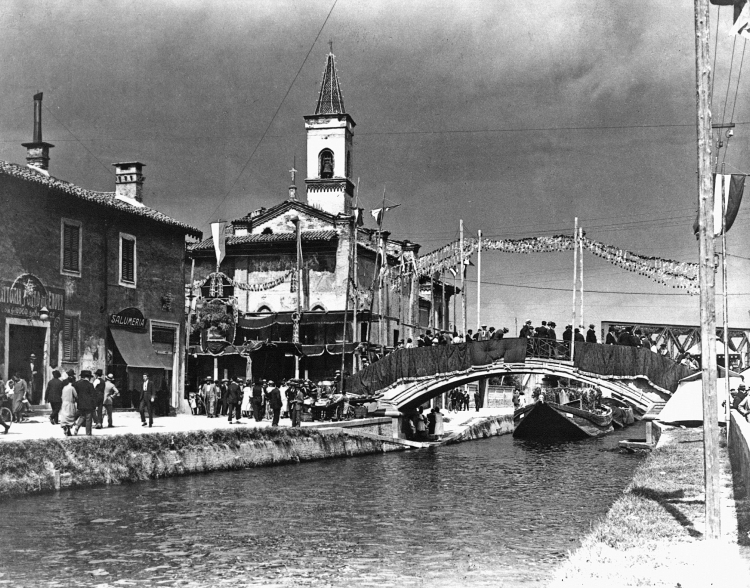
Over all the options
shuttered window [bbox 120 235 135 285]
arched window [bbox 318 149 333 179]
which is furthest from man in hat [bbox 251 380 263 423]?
arched window [bbox 318 149 333 179]

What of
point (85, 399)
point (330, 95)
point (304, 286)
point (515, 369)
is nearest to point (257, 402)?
point (515, 369)

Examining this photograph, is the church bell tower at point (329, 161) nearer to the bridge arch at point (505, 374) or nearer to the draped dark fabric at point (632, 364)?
the bridge arch at point (505, 374)

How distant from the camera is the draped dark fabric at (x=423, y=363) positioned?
1458 inches

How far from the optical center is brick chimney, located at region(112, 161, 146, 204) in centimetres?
3803

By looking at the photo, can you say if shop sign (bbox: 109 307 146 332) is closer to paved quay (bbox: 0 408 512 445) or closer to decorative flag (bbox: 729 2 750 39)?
paved quay (bbox: 0 408 512 445)

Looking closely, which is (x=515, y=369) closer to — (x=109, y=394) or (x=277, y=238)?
(x=109, y=394)

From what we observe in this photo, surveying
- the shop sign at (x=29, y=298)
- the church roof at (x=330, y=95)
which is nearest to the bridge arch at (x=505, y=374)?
the shop sign at (x=29, y=298)

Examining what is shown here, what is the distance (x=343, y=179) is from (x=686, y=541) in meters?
51.4

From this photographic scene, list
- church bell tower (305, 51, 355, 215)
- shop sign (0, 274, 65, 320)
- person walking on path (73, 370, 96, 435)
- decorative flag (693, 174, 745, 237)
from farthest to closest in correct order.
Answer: church bell tower (305, 51, 355, 215) → shop sign (0, 274, 65, 320) → person walking on path (73, 370, 96, 435) → decorative flag (693, 174, 745, 237)

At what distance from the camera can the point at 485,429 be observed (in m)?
44.6

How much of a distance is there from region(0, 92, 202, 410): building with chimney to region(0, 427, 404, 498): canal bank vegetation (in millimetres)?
7453

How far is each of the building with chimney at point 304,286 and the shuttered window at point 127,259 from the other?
43.2 ft

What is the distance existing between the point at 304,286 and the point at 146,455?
33.6m

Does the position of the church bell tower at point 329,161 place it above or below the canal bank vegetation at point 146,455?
above
